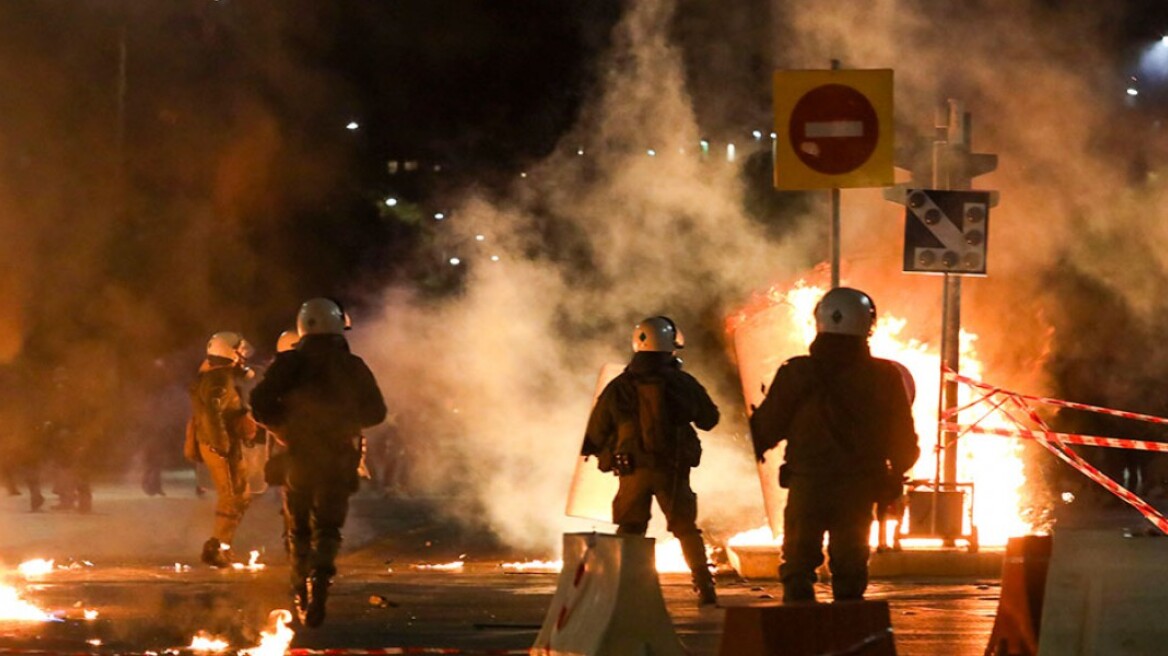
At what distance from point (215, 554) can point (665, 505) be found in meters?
3.92

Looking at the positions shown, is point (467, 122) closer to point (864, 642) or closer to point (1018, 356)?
point (1018, 356)

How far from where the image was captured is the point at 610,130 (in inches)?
734

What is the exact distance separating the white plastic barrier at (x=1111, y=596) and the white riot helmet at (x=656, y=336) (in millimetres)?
3649

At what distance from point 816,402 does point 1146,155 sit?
35.2ft

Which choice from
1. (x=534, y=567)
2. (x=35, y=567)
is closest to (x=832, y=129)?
(x=534, y=567)

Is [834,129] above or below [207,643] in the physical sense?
above

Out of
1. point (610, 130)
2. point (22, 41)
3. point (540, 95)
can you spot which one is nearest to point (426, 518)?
point (610, 130)

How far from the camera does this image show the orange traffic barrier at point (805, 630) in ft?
20.4

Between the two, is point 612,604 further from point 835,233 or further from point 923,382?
point 923,382

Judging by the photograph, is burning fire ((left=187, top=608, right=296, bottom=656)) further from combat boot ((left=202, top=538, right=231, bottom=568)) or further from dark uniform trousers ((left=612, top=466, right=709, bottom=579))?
combat boot ((left=202, top=538, right=231, bottom=568))

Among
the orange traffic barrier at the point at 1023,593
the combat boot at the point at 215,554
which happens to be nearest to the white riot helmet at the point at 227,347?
the combat boot at the point at 215,554

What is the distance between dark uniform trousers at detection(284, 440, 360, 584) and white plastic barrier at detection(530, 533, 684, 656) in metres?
1.96

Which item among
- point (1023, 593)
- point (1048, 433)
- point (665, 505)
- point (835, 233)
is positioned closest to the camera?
point (1023, 593)

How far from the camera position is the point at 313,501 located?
9164 mm
